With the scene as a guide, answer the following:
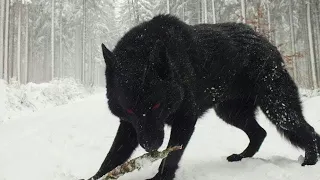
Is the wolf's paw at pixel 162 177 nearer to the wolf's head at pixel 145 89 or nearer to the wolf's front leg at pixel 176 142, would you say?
the wolf's front leg at pixel 176 142

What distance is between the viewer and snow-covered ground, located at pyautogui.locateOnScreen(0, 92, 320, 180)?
11.5ft

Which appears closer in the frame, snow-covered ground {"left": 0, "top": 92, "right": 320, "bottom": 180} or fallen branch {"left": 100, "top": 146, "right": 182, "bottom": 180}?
fallen branch {"left": 100, "top": 146, "right": 182, "bottom": 180}

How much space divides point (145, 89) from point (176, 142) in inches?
28.3

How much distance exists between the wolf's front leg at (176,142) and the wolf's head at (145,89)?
16 cm

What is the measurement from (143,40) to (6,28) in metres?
24.8

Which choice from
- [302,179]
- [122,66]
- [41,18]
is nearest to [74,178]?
[122,66]

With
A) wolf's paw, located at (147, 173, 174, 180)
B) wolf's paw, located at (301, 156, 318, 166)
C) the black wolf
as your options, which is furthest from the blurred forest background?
wolf's paw, located at (147, 173, 174, 180)

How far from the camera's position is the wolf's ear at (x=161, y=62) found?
10.3 feet

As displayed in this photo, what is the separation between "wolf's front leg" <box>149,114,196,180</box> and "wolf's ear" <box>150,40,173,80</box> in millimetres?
537

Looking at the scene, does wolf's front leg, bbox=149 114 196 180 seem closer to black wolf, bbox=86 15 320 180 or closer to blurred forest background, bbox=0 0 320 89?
black wolf, bbox=86 15 320 180

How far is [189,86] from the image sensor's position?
12.0ft

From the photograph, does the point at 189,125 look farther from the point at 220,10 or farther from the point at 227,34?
the point at 220,10

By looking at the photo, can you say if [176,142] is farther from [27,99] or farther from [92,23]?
[92,23]

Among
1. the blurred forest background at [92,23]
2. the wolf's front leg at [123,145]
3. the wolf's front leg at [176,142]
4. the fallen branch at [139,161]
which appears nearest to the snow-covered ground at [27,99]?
the wolf's front leg at [123,145]
